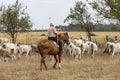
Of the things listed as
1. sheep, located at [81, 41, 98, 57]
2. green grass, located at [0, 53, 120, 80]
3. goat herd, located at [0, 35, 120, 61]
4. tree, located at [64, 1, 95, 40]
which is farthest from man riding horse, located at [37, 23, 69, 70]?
tree, located at [64, 1, 95, 40]

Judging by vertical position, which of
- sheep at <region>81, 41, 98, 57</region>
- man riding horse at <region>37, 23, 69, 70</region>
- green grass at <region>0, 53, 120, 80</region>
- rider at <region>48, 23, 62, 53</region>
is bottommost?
sheep at <region>81, 41, 98, 57</region>

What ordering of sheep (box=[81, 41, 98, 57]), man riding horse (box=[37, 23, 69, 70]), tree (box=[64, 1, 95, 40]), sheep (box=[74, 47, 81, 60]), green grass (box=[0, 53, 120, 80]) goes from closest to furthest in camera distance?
green grass (box=[0, 53, 120, 80]) → man riding horse (box=[37, 23, 69, 70]) → sheep (box=[74, 47, 81, 60]) → sheep (box=[81, 41, 98, 57]) → tree (box=[64, 1, 95, 40])

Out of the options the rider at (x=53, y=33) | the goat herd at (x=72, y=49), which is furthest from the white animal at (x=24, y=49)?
the rider at (x=53, y=33)

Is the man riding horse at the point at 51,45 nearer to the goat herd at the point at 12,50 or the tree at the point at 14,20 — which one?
the goat herd at the point at 12,50

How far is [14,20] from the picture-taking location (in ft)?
163

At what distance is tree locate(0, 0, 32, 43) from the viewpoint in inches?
1953

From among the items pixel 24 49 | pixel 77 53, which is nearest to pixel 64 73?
pixel 77 53

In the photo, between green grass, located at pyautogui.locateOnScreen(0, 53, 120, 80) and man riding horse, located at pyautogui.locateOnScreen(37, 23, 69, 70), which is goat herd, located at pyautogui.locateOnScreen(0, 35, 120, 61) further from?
green grass, located at pyautogui.locateOnScreen(0, 53, 120, 80)

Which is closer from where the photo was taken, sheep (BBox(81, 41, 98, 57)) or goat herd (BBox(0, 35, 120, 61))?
goat herd (BBox(0, 35, 120, 61))

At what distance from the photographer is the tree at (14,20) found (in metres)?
49.6

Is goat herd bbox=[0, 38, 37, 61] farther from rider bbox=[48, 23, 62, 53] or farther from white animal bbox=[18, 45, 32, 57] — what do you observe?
rider bbox=[48, 23, 62, 53]

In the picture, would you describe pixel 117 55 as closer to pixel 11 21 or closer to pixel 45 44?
pixel 45 44

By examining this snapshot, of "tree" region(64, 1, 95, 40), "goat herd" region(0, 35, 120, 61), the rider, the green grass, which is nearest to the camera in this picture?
the green grass

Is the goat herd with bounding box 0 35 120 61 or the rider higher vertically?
the rider
